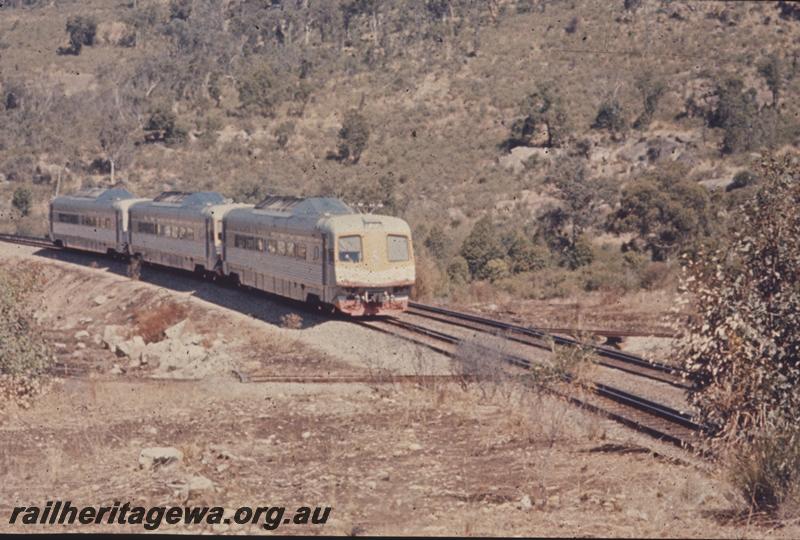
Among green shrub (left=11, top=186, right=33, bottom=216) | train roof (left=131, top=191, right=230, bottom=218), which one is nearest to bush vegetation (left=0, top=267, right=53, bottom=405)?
train roof (left=131, top=191, right=230, bottom=218)

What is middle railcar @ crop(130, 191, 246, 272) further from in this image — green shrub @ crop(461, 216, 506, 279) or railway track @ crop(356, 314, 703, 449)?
railway track @ crop(356, 314, 703, 449)

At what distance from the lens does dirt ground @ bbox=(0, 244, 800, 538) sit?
1132cm

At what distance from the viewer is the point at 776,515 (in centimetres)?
1098

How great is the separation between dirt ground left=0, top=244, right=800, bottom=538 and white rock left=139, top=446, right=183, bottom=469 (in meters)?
0.15

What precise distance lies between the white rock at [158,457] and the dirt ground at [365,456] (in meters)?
0.15

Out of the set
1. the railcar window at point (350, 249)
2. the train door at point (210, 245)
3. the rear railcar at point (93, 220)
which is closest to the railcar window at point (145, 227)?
the rear railcar at point (93, 220)

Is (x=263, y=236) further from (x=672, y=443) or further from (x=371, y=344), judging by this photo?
(x=672, y=443)

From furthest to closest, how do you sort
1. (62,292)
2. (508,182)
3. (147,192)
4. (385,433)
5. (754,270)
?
(147,192) → (508,182) → (62,292) → (385,433) → (754,270)

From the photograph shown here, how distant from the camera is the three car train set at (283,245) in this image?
1032 inches

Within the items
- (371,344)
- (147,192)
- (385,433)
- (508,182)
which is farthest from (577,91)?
(385,433)

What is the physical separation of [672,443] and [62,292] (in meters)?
32.0

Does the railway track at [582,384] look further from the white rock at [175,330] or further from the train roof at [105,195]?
the train roof at [105,195]

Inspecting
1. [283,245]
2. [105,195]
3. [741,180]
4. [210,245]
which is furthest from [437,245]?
[741,180]

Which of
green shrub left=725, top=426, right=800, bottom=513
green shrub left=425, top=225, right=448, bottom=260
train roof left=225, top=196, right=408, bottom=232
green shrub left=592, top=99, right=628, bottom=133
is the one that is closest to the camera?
green shrub left=725, top=426, right=800, bottom=513
